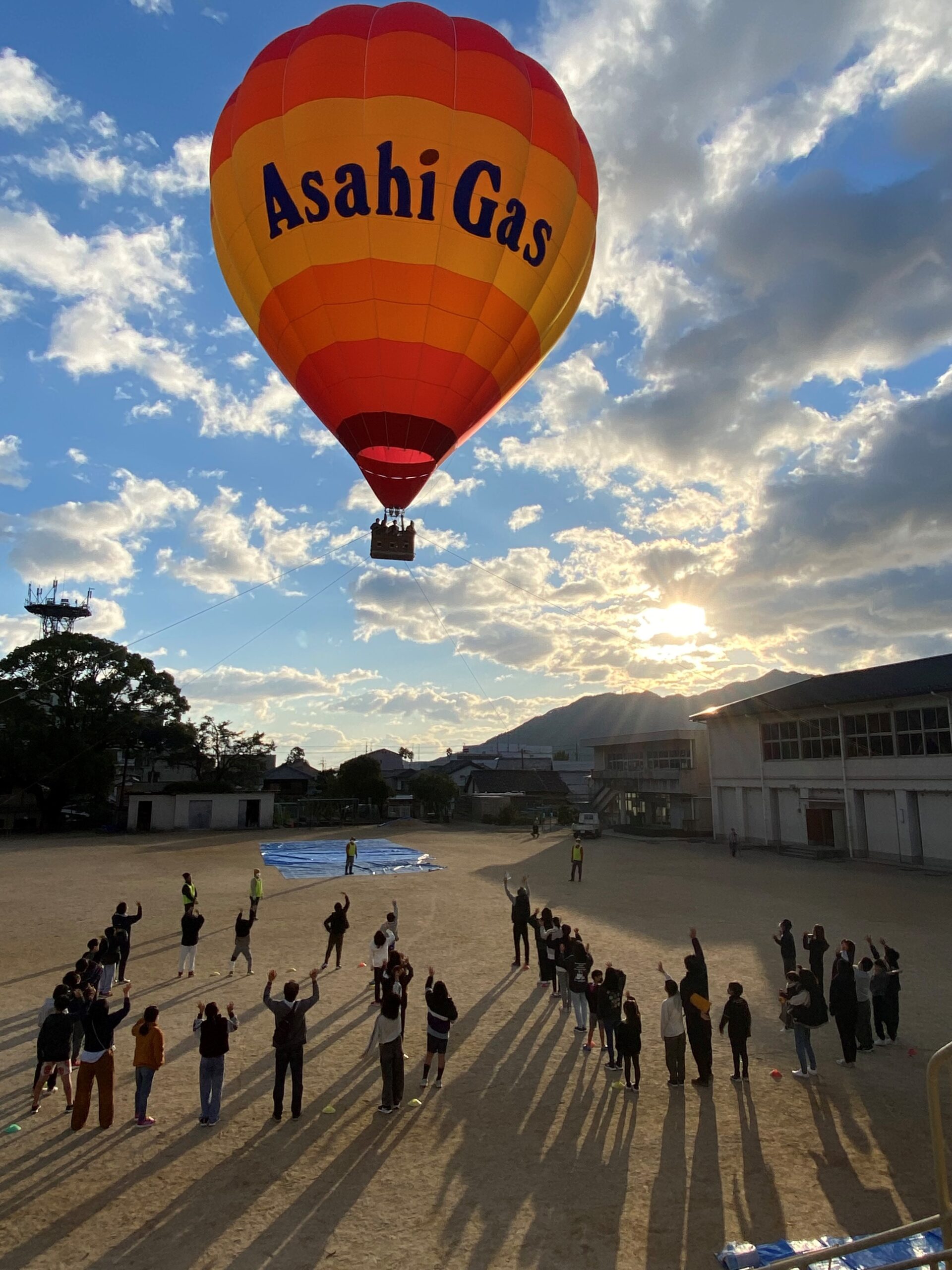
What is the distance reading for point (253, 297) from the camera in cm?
1739

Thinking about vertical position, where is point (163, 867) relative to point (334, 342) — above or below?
below

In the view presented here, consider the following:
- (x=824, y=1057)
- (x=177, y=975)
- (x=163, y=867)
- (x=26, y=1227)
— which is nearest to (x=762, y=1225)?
(x=824, y=1057)

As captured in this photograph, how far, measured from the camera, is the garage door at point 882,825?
1230 inches

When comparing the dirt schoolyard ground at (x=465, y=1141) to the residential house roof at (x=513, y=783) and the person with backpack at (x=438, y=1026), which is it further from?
the residential house roof at (x=513, y=783)

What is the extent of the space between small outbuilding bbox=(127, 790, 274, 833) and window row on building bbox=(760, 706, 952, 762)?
3066 cm

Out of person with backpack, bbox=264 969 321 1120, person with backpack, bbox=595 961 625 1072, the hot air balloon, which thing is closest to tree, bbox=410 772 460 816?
the hot air balloon

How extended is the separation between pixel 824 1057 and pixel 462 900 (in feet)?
42.3

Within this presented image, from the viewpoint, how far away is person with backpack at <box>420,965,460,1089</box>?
30.3 ft

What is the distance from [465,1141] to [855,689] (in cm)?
3111

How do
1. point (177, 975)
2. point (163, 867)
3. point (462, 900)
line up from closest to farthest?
point (177, 975) → point (462, 900) → point (163, 867)

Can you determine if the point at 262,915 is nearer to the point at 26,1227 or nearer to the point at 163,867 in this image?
the point at 163,867

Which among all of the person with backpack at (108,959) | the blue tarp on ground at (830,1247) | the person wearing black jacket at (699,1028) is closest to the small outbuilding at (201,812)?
the person with backpack at (108,959)

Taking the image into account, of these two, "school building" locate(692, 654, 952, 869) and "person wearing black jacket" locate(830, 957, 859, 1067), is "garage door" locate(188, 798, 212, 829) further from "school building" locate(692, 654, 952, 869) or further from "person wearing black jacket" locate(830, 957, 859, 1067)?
"person wearing black jacket" locate(830, 957, 859, 1067)

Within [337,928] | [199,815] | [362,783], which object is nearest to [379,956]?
[337,928]
